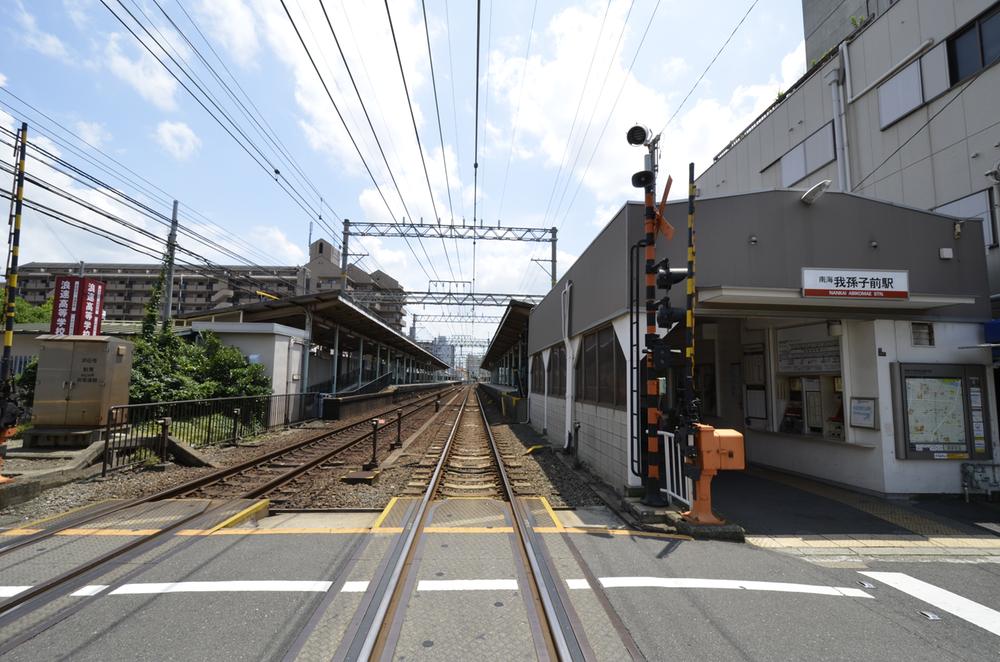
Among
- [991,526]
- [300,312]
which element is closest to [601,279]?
[991,526]

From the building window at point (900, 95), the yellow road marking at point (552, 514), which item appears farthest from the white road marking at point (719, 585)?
the building window at point (900, 95)

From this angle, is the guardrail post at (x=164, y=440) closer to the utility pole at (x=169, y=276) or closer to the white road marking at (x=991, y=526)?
the utility pole at (x=169, y=276)

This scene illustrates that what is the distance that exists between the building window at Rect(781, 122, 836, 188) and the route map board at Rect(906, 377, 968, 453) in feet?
33.8

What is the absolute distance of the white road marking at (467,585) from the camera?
4.18 meters

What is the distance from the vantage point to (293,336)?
20344 millimetres

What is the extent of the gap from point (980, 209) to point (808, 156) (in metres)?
7.06

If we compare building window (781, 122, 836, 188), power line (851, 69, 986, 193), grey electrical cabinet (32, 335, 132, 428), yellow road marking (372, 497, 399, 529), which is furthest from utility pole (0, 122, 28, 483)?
building window (781, 122, 836, 188)

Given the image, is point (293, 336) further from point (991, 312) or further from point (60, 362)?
point (991, 312)

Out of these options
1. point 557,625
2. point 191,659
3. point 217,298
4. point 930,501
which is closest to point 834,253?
point 930,501

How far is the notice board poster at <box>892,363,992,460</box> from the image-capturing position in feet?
26.0

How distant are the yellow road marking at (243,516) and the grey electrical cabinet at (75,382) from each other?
5.74 m

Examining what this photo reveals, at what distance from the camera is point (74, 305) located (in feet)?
57.5

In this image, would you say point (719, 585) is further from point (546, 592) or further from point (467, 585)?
point (467, 585)

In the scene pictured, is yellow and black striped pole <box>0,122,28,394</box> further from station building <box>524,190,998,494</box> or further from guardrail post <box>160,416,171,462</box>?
station building <box>524,190,998,494</box>
